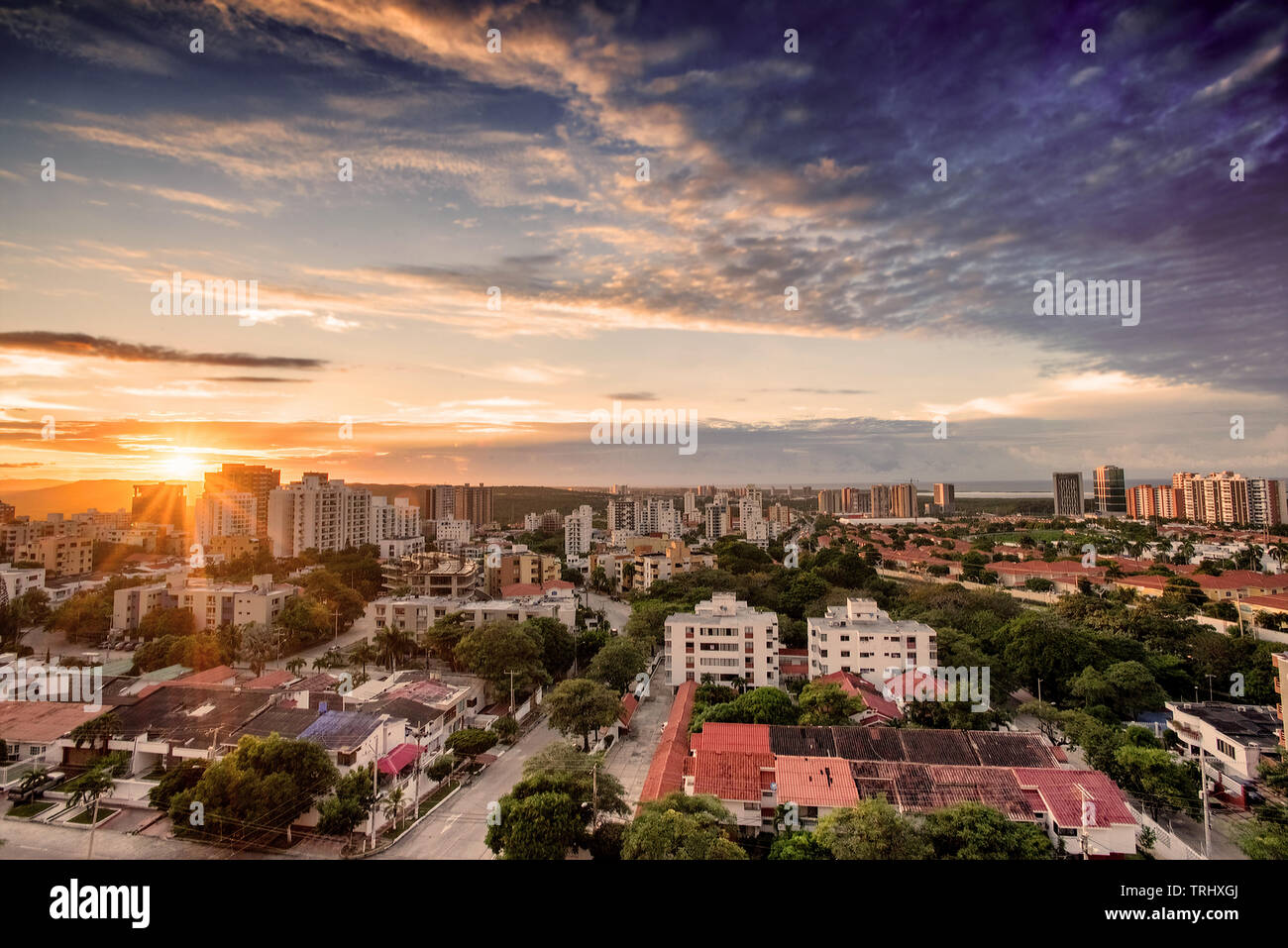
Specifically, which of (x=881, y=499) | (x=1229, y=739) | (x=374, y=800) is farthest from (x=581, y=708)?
(x=881, y=499)

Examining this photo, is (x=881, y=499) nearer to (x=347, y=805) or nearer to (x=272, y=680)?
(x=272, y=680)

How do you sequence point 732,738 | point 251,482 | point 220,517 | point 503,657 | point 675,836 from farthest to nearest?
point 251,482
point 220,517
point 503,657
point 732,738
point 675,836

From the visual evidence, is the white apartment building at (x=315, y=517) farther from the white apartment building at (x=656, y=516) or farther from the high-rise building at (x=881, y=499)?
the high-rise building at (x=881, y=499)

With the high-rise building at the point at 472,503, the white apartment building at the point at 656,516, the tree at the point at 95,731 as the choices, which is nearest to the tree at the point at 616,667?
the tree at the point at 95,731

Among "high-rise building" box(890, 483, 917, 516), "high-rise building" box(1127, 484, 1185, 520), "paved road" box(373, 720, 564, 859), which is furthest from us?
"high-rise building" box(890, 483, 917, 516)

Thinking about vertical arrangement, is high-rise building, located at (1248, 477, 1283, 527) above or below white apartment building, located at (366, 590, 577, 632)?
above

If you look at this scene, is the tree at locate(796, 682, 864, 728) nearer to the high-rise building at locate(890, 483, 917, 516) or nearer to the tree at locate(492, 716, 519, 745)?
the tree at locate(492, 716, 519, 745)

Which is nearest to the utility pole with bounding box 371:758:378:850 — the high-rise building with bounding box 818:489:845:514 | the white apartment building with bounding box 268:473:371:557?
the white apartment building with bounding box 268:473:371:557
